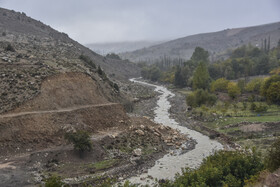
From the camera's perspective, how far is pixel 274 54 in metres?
131

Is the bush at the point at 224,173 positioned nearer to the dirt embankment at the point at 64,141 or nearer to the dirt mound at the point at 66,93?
the dirt embankment at the point at 64,141

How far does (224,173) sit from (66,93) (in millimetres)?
28715

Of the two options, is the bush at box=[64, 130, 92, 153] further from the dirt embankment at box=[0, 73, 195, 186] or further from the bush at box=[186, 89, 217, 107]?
the bush at box=[186, 89, 217, 107]

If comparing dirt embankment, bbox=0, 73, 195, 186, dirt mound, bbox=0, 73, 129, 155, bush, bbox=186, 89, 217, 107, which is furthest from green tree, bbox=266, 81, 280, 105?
dirt mound, bbox=0, 73, 129, 155

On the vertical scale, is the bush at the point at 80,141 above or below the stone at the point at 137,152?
above

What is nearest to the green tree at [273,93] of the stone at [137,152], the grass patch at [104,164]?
the stone at [137,152]

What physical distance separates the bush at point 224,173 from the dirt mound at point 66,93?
23.4m

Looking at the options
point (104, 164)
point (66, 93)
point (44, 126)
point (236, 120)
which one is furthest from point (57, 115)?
point (236, 120)

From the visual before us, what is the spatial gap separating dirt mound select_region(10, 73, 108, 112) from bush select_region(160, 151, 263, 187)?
2336 cm

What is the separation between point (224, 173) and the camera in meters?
23.9

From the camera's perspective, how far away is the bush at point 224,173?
21.8m

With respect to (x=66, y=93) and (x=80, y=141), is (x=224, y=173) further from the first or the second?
(x=66, y=93)

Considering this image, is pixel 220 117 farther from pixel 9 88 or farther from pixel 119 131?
pixel 9 88

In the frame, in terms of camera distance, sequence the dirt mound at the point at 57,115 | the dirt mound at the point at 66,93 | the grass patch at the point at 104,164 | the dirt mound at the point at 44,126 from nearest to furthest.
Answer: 1. the grass patch at the point at 104,164
2. the dirt mound at the point at 44,126
3. the dirt mound at the point at 57,115
4. the dirt mound at the point at 66,93
